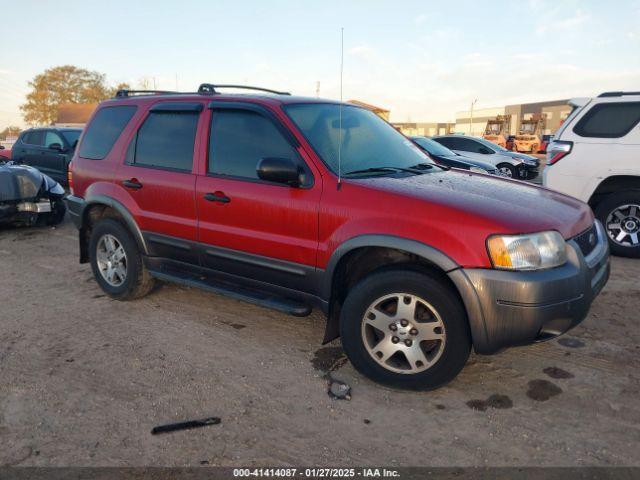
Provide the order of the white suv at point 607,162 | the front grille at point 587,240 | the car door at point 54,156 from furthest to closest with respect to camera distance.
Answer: the car door at point 54,156 → the white suv at point 607,162 → the front grille at point 587,240

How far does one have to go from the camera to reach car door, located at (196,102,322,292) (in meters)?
3.29

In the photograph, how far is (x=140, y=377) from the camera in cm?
318

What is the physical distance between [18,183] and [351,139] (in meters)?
6.09

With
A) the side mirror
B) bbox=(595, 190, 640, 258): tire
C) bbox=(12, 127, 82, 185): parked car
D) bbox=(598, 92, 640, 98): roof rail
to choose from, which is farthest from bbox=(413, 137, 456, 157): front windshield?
bbox=(12, 127, 82, 185): parked car

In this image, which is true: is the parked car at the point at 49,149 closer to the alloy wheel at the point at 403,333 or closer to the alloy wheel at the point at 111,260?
the alloy wheel at the point at 111,260

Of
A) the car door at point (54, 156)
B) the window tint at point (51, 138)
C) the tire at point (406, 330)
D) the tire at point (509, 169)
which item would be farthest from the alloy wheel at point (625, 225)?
the window tint at point (51, 138)

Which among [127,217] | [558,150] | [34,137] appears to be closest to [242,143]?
[127,217]

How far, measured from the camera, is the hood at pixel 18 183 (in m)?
7.32

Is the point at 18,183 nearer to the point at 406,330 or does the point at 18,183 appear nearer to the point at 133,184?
the point at 133,184

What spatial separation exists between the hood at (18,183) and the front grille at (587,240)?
7554 mm

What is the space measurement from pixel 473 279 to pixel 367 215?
73 cm

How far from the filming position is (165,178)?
4008 mm

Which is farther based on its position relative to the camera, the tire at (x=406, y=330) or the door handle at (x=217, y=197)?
the door handle at (x=217, y=197)

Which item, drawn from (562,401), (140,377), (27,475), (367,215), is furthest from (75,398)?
(562,401)
